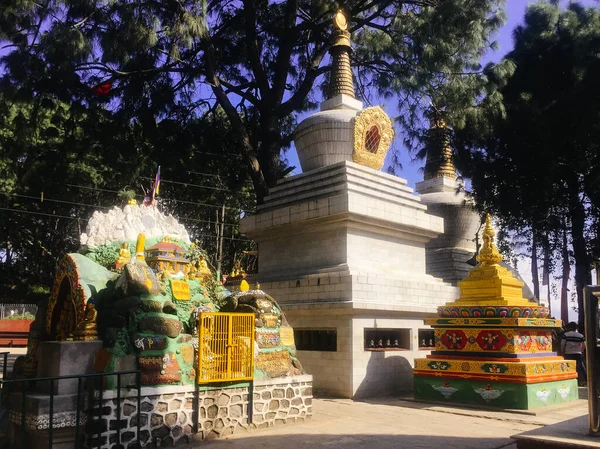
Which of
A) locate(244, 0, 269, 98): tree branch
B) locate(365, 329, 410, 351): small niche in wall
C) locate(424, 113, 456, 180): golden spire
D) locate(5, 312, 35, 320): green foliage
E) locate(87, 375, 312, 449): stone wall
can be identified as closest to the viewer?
locate(87, 375, 312, 449): stone wall

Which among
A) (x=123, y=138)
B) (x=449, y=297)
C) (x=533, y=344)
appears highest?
(x=123, y=138)

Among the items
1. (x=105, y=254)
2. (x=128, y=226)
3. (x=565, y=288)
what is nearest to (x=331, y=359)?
(x=128, y=226)

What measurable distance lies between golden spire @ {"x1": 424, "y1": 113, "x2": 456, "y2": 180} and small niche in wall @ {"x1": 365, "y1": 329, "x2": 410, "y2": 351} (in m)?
10.5

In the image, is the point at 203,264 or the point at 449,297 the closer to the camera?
the point at 203,264

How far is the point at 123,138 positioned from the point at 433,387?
15.4 m

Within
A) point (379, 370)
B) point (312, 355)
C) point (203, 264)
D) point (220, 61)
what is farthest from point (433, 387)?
point (220, 61)

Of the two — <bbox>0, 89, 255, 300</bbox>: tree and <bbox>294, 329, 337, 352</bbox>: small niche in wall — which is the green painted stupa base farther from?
<bbox>0, 89, 255, 300</bbox>: tree

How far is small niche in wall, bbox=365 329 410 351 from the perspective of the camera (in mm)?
14039

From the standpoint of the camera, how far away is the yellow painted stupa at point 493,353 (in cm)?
1164

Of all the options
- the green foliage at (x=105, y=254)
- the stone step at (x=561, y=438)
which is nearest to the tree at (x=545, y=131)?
the green foliage at (x=105, y=254)

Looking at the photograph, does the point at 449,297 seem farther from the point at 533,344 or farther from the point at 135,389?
the point at 135,389

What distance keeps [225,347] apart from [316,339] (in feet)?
17.4

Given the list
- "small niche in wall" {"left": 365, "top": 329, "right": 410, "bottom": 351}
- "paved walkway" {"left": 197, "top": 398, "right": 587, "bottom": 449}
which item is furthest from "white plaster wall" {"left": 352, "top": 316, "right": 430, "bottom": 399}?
"paved walkway" {"left": 197, "top": 398, "right": 587, "bottom": 449}

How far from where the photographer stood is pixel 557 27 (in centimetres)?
2342
